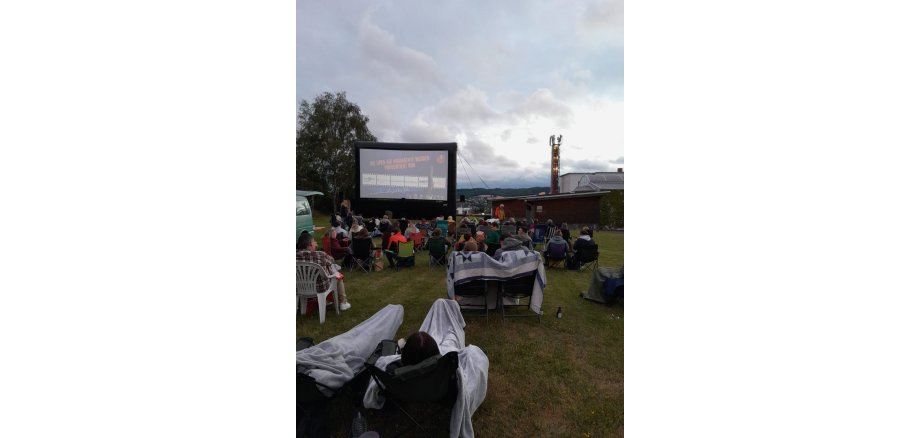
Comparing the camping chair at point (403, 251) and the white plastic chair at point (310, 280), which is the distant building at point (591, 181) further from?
the white plastic chair at point (310, 280)

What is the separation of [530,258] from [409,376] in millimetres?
2277

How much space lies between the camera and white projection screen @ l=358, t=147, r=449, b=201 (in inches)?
489

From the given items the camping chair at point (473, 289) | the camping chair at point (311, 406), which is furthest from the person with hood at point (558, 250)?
the camping chair at point (311, 406)

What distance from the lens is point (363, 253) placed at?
20.1 feet

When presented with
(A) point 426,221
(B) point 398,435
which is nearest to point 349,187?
(A) point 426,221

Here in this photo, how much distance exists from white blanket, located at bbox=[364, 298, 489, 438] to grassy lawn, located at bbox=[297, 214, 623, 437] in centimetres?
16

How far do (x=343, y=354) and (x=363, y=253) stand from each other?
167 inches

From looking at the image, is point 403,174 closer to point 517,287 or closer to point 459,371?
point 517,287

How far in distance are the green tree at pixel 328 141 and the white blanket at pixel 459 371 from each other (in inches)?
755

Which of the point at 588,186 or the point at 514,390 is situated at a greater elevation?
the point at 588,186

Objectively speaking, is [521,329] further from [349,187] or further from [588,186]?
[588,186]

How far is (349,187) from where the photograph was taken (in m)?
21.6

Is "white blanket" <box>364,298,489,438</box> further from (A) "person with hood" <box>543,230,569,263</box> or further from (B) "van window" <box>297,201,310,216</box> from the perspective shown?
(B) "van window" <box>297,201,310,216</box>

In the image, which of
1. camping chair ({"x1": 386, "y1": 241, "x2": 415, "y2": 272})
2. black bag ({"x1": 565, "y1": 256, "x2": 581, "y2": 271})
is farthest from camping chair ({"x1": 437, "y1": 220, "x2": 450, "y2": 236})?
black bag ({"x1": 565, "y1": 256, "x2": 581, "y2": 271})
